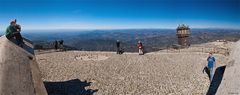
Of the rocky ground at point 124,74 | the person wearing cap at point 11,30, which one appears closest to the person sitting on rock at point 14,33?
the person wearing cap at point 11,30

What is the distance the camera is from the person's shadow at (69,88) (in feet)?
63.2

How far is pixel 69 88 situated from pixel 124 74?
5275mm

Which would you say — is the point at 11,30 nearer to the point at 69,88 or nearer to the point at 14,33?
the point at 14,33

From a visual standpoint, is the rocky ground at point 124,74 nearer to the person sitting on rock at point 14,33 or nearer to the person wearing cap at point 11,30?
the person sitting on rock at point 14,33

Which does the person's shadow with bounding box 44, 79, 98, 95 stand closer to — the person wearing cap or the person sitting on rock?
the person sitting on rock

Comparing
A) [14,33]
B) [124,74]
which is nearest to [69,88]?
[124,74]

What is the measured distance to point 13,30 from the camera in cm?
1614

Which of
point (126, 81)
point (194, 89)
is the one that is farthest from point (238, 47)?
point (126, 81)

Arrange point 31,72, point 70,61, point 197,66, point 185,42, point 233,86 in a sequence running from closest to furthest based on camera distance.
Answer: point 233,86
point 31,72
point 197,66
point 70,61
point 185,42

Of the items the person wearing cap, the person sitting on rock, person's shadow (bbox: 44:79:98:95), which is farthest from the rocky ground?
the person wearing cap

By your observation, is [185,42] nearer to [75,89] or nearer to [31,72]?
[75,89]

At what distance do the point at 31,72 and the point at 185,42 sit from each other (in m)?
32.1

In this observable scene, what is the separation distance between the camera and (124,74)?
23953 millimetres

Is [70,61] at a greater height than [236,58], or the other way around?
[236,58]
